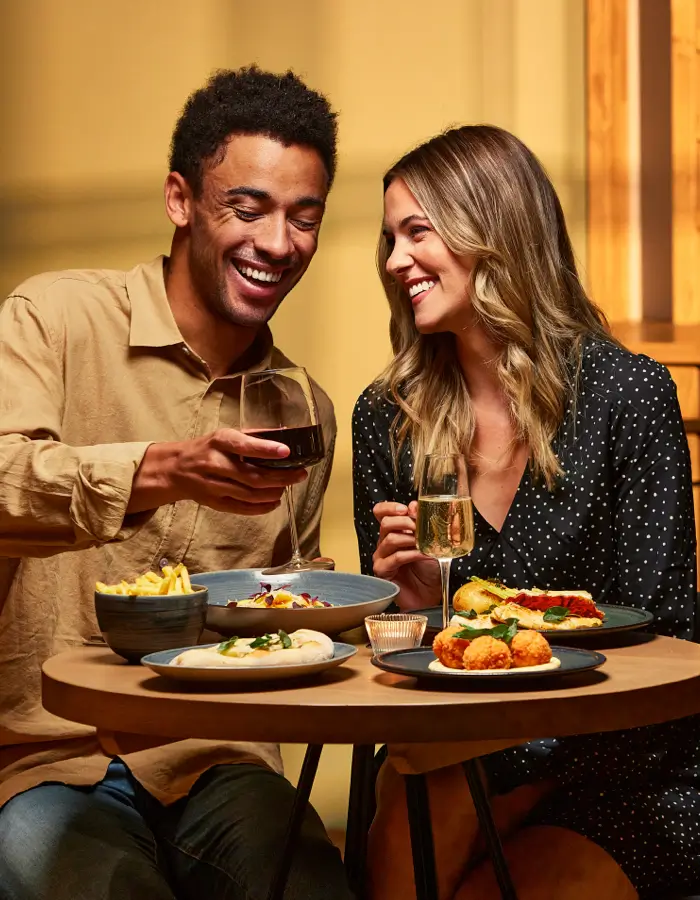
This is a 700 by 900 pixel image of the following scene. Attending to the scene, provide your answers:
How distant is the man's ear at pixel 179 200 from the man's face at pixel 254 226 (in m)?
0.09

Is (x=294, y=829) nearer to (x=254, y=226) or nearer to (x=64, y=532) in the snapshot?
(x=64, y=532)

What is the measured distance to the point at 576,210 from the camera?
3592 mm

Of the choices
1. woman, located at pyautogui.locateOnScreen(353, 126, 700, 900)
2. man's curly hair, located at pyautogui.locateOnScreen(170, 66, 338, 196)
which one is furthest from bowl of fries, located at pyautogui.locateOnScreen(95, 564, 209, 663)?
man's curly hair, located at pyautogui.locateOnScreen(170, 66, 338, 196)

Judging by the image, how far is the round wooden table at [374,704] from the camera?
51.7 inches

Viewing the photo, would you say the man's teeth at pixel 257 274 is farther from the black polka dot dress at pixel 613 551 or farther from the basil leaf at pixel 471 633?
the basil leaf at pixel 471 633

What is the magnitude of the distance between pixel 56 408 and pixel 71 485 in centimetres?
48

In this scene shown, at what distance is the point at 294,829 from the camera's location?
5.92 ft

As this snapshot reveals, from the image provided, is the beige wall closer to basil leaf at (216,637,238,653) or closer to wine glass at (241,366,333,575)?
wine glass at (241,366,333,575)

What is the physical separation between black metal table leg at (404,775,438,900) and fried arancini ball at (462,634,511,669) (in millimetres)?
286

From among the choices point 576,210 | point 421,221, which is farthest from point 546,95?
point 421,221

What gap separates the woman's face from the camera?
7.95ft

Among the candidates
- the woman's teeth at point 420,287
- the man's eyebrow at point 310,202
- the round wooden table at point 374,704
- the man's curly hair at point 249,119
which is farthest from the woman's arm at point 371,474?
the round wooden table at point 374,704

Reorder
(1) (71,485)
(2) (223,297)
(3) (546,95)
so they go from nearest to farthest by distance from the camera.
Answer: (1) (71,485) < (2) (223,297) < (3) (546,95)

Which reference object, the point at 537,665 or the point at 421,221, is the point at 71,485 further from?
the point at 421,221
